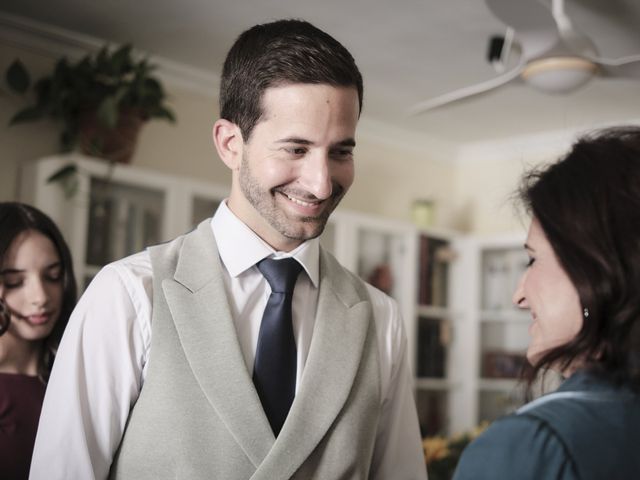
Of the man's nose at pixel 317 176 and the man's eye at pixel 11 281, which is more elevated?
the man's nose at pixel 317 176

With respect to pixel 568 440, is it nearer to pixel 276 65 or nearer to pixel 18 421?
pixel 276 65

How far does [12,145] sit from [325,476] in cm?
290

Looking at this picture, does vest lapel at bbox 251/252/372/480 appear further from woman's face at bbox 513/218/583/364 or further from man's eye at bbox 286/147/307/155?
woman's face at bbox 513/218/583/364

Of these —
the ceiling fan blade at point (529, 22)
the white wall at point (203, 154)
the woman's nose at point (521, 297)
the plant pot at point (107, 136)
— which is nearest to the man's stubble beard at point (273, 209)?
the woman's nose at point (521, 297)

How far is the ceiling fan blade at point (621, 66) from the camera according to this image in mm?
2852

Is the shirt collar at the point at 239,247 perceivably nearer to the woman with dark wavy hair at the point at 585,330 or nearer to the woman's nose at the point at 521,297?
the woman's nose at the point at 521,297

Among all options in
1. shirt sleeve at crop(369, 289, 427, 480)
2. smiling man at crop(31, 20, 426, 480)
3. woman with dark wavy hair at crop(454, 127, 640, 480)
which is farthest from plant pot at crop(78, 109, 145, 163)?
woman with dark wavy hair at crop(454, 127, 640, 480)

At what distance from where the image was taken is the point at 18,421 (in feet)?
6.66

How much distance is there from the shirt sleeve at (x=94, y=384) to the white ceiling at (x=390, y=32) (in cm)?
211

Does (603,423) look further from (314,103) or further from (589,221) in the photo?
(314,103)

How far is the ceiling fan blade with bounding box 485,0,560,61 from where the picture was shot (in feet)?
8.20

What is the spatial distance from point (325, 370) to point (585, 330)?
0.59 m

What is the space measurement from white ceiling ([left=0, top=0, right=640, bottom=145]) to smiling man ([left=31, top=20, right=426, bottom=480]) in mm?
1820

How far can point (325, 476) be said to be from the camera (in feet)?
Answer: 4.61
